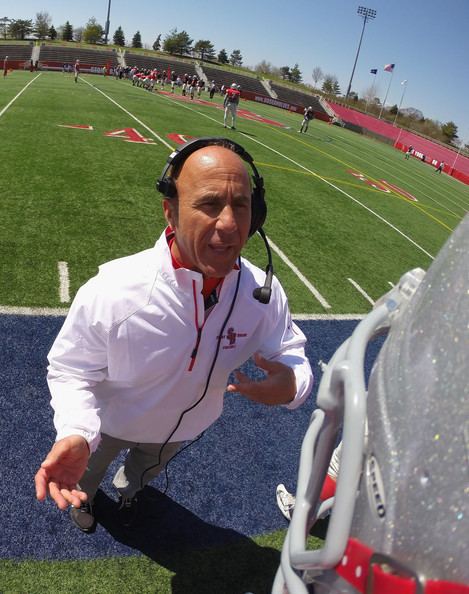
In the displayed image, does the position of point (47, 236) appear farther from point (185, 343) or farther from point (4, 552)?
point (185, 343)

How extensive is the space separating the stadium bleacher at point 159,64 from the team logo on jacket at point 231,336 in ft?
183

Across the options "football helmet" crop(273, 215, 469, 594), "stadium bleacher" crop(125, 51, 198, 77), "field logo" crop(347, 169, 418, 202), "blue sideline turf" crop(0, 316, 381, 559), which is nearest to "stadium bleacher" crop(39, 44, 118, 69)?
"stadium bleacher" crop(125, 51, 198, 77)

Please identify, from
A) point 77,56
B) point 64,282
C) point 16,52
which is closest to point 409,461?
point 64,282

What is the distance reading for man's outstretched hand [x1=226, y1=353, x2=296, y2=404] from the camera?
1.87 m

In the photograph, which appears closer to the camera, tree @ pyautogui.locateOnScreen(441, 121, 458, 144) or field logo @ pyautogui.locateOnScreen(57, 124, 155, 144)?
field logo @ pyautogui.locateOnScreen(57, 124, 155, 144)

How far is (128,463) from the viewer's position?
2873 mm

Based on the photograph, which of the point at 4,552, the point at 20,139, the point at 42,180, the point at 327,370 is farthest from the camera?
the point at 20,139

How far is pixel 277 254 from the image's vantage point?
778 centimetres

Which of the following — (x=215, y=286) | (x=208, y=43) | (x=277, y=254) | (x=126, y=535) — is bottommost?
(x=126, y=535)

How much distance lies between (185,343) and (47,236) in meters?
5.20

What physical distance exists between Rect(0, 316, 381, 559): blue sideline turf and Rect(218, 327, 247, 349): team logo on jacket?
1.64 m

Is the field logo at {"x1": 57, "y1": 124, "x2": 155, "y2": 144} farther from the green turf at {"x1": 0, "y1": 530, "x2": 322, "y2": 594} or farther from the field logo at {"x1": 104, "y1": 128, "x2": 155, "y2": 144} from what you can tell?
the green turf at {"x1": 0, "y1": 530, "x2": 322, "y2": 594}

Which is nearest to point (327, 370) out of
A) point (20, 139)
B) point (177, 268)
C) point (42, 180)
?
point (177, 268)

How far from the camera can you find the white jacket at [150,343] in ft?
6.15
